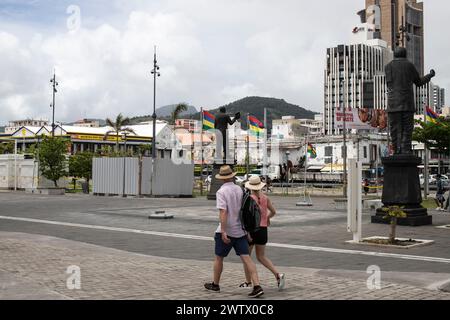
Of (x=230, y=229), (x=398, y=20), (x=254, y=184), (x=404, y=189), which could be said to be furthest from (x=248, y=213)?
(x=398, y=20)

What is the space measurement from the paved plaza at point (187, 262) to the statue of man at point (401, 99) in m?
3.00

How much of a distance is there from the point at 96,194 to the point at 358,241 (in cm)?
3119

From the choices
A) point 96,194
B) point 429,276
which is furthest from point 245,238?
point 96,194

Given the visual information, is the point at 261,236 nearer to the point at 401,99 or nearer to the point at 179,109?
the point at 401,99

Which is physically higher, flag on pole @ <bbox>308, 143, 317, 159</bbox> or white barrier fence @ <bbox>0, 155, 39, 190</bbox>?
flag on pole @ <bbox>308, 143, 317, 159</bbox>

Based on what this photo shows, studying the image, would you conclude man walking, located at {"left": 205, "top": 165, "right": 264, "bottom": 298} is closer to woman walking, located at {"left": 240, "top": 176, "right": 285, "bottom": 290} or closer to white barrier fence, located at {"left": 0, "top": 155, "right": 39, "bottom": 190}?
woman walking, located at {"left": 240, "top": 176, "right": 285, "bottom": 290}

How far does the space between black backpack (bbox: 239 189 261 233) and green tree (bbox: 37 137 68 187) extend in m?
41.5

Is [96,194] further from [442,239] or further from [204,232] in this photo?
[442,239]

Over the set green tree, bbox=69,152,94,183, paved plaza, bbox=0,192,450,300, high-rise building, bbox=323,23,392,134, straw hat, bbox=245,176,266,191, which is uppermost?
high-rise building, bbox=323,23,392,134

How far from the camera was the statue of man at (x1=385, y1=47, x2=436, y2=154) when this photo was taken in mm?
A: 19000

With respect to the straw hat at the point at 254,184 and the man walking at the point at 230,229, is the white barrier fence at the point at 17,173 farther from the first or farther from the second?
the man walking at the point at 230,229

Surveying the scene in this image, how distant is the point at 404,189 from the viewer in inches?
733

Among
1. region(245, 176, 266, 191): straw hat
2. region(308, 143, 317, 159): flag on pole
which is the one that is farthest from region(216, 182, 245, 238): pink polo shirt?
region(308, 143, 317, 159): flag on pole

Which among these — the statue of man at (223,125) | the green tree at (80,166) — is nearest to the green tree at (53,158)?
the green tree at (80,166)
